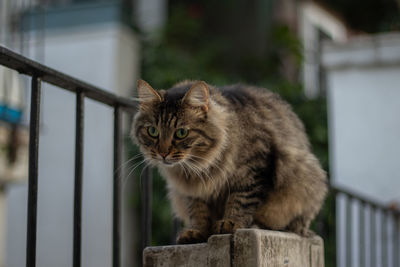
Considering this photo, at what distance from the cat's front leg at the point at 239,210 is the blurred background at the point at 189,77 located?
3.84 feet

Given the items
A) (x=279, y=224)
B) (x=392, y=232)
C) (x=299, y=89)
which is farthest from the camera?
(x=299, y=89)

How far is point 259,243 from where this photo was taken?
61.2 inches

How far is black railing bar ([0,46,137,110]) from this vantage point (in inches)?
53.8

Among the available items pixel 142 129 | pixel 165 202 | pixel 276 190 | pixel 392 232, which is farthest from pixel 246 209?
pixel 165 202

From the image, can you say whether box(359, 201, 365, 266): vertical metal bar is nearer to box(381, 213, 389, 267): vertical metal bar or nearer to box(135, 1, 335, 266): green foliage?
box(381, 213, 389, 267): vertical metal bar

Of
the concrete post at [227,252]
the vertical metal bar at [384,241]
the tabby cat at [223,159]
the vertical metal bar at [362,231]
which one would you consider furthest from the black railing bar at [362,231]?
the concrete post at [227,252]

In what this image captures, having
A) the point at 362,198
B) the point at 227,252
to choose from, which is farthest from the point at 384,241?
the point at 227,252

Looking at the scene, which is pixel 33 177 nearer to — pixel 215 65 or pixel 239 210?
pixel 239 210

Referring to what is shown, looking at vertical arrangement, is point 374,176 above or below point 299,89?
below

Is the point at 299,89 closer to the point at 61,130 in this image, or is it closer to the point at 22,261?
the point at 61,130

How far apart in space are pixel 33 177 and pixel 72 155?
4.99 m

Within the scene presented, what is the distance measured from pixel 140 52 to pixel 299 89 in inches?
82.3

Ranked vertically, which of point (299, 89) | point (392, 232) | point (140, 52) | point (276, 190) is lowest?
point (392, 232)

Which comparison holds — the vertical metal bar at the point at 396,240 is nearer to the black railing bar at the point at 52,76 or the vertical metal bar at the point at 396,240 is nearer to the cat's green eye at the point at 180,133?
the cat's green eye at the point at 180,133
